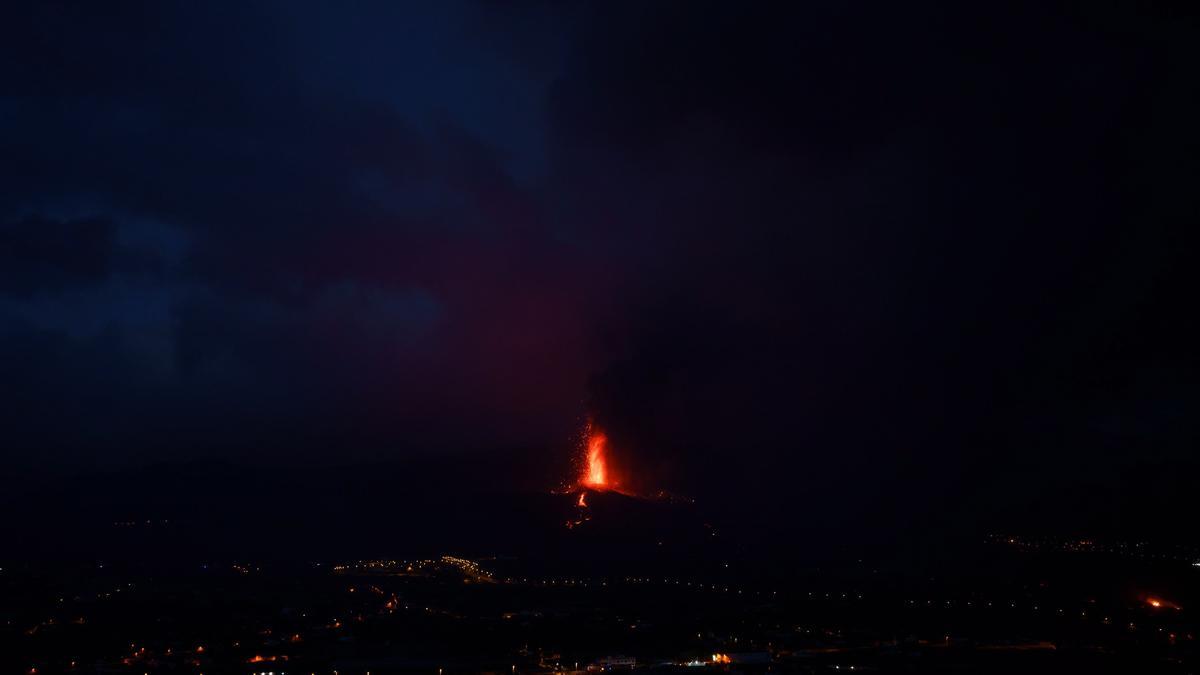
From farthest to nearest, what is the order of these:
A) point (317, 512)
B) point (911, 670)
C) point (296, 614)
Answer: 1. point (317, 512)
2. point (296, 614)
3. point (911, 670)

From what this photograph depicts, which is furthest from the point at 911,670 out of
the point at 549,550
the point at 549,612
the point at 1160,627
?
the point at 549,550

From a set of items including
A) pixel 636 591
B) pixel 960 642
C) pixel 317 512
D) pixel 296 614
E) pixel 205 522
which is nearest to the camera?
pixel 960 642

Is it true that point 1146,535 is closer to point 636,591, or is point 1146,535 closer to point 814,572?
point 814,572

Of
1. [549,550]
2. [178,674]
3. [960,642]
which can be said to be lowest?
[178,674]

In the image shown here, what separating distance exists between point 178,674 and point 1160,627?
67.1 m

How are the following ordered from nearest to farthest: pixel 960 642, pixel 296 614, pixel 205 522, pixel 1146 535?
pixel 960 642, pixel 296 614, pixel 1146 535, pixel 205 522

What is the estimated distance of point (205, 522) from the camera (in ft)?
502

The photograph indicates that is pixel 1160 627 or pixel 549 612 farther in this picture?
pixel 549 612

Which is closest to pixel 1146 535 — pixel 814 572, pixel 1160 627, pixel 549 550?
pixel 814 572

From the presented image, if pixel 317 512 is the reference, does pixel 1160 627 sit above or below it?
below

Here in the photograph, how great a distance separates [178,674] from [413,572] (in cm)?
5194

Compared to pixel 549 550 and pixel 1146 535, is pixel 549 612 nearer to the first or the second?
pixel 549 550

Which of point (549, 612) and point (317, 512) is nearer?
point (549, 612)

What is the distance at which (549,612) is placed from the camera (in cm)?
8306
